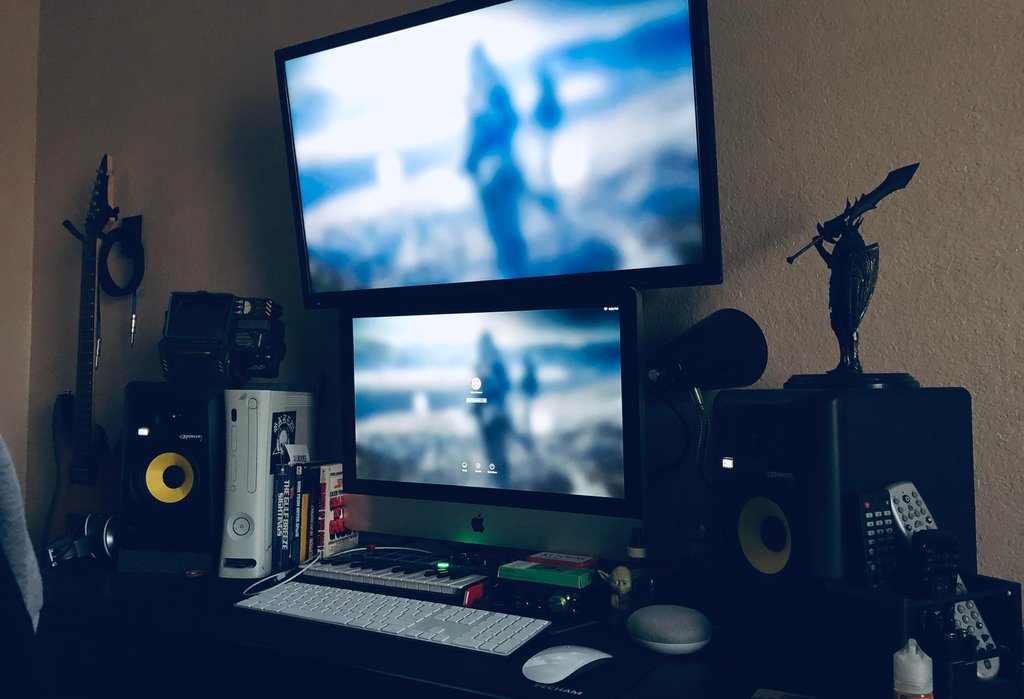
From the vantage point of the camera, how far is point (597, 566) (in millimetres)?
1263

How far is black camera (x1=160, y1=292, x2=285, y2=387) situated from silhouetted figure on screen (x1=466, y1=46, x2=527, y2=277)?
22.1 inches

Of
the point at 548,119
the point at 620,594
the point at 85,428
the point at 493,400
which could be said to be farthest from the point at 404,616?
the point at 85,428

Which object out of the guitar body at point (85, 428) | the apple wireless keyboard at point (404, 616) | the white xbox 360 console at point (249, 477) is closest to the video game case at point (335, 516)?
the white xbox 360 console at point (249, 477)

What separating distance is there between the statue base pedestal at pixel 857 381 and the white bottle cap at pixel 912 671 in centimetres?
32

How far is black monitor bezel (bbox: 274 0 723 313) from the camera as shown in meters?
1.20

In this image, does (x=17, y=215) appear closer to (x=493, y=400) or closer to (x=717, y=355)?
(x=493, y=400)

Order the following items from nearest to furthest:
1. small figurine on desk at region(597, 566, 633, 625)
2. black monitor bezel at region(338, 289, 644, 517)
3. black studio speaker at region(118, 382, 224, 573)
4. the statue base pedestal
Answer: the statue base pedestal
small figurine on desk at region(597, 566, 633, 625)
black monitor bezel at region(338, 289, 644, 517)
black studio speaker at region(118, 382, 224, 573)

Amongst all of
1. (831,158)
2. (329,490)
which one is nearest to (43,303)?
(329,490)

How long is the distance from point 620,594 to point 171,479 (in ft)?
3.07

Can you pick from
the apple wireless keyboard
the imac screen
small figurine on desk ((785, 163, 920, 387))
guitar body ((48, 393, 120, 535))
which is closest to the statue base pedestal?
small figurine on desk ((785, 163, 920, 387))

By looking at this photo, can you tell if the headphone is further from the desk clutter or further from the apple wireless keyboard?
the apple wireless keyboard

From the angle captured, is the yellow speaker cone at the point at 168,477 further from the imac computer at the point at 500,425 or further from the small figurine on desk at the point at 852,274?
the small figurine on desk at the point at 852,274

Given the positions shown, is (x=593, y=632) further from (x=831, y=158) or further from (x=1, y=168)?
(x=1, y=168)

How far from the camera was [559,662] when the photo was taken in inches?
36.3
